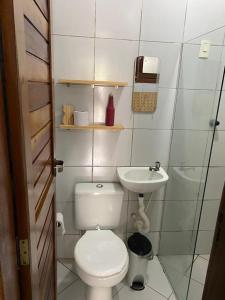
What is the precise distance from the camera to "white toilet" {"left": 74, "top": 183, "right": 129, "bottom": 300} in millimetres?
1405

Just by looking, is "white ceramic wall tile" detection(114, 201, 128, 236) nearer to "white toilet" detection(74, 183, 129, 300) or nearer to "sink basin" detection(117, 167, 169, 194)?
"white toilet" detection(74, 183, 129, 300)

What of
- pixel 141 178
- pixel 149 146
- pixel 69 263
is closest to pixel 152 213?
pixel 141 178

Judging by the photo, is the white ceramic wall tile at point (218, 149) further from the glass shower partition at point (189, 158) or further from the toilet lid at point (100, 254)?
the toilet lid at point (100, 254)

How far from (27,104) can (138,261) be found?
5.36 feet

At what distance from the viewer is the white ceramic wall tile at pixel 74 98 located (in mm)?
1714

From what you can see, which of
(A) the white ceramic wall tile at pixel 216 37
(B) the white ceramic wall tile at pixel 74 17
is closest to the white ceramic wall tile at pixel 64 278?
(B) the white ceramic wall tile at pixel 74 17

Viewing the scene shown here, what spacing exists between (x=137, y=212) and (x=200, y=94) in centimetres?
108

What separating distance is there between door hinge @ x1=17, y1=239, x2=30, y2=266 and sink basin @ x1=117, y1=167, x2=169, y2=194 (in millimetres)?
1089

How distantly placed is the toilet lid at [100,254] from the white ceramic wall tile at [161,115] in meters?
0.90

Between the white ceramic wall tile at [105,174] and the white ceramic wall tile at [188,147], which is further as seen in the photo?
the white ceramic wall tile at [105,174]

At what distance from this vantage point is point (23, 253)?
0.65m

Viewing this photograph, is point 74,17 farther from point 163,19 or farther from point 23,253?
point 23,253

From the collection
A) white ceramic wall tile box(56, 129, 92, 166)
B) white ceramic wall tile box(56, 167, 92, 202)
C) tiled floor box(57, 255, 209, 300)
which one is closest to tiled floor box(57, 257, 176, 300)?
tiled floor box(57, 255, 209, 300)

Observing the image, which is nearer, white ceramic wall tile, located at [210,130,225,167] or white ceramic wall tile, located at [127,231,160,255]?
white ceramic wall tile, located at [210,130,225,167]
